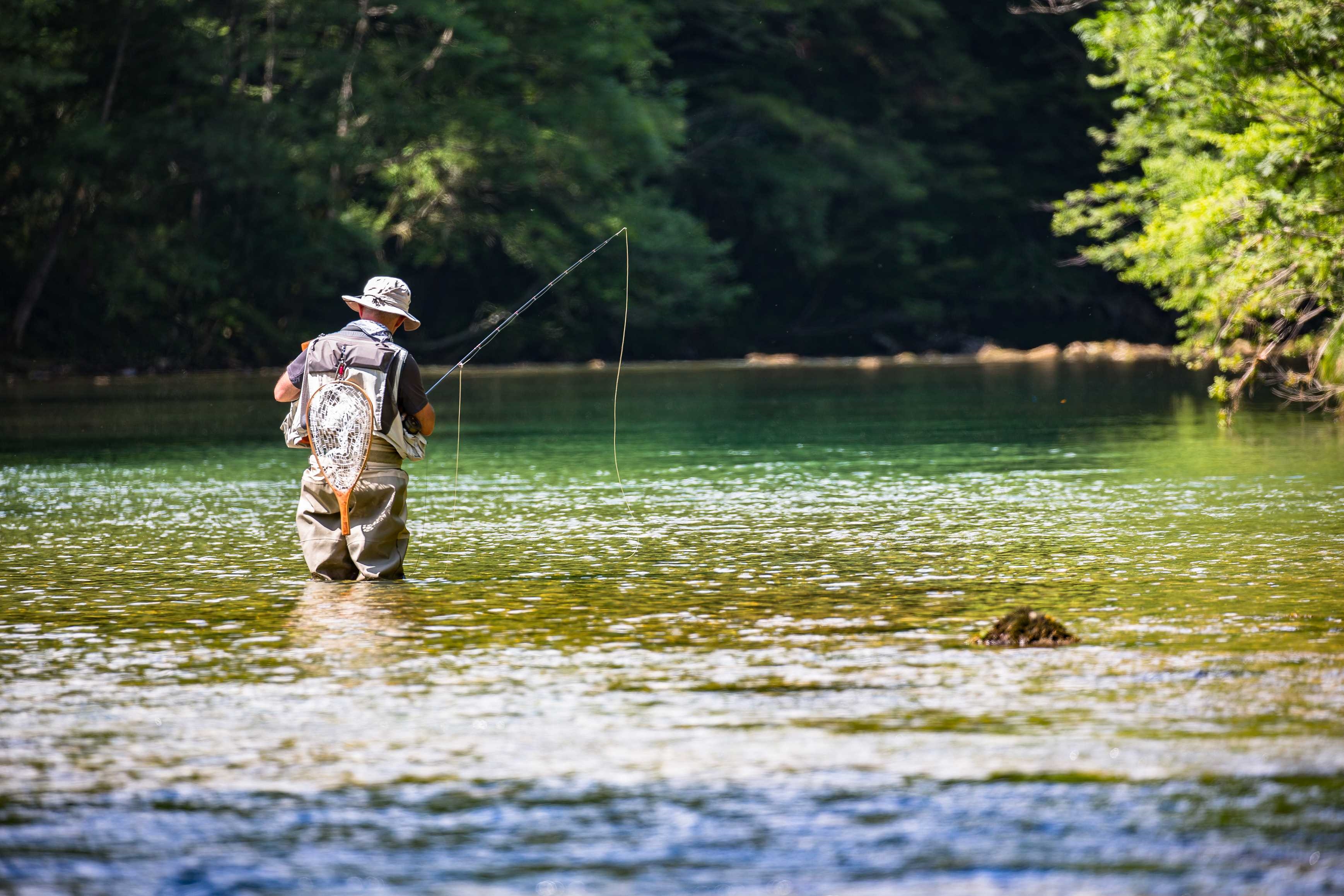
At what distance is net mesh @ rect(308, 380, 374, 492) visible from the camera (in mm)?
8680

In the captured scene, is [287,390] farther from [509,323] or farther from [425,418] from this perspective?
[509,323]

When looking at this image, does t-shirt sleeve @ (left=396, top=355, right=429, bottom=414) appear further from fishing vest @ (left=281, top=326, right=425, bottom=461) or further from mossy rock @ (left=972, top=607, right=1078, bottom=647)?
mossy rock @ (left=972, top=607, right=1078, bottom=647)

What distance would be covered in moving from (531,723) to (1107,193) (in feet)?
64.6

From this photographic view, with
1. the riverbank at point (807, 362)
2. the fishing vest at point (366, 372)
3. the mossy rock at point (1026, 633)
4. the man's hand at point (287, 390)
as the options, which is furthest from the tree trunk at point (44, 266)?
the mossy rock at point (1026, 633)

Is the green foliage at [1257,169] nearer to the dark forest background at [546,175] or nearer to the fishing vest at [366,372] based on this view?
the fishing vest at [366,372]

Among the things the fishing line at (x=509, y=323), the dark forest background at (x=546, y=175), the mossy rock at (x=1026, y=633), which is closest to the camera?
the mossy rock at (x=1026, y=633)

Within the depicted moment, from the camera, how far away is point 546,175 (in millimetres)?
48188

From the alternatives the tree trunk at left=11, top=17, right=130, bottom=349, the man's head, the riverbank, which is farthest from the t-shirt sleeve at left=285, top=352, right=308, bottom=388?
the tree trunk at left=11, top=17, right=130, bottom=349

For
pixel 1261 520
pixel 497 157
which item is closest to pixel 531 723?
pixel 1261 520

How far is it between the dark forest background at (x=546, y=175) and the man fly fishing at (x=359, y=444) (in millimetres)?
28798

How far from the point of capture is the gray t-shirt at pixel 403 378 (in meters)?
8.79

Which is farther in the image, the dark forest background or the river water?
the dark forest background

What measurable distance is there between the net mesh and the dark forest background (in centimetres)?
2889

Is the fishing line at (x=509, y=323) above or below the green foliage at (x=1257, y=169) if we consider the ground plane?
below
